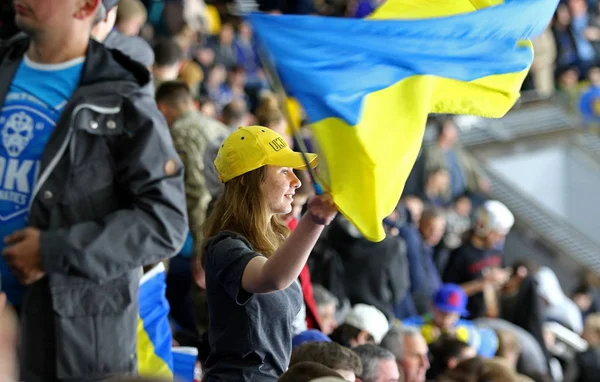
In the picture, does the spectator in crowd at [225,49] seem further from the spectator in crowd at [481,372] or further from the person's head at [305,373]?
the person's head at [305,373]

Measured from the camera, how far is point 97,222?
399 cm

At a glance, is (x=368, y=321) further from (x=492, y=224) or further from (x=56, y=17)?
(x=492, y=224)

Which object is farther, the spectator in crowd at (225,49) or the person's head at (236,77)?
the spectator in crowd at (225,49)

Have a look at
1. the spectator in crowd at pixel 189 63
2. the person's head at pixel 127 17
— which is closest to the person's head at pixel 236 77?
the spectator in crowd at pixel 189 63

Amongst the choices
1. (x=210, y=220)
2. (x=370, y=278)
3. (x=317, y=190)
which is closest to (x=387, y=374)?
(x=210, y=220)

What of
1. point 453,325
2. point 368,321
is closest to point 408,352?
point 368,321

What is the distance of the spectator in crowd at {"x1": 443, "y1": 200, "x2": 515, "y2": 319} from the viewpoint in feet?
32.8

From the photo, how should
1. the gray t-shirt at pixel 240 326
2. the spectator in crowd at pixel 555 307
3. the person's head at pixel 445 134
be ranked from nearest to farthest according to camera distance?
1. the gray t-shirt at pixel 240 326
2. the spectator in crowd at pixel 555 307
3. the person's head at pixel 445 134

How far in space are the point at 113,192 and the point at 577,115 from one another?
14.4m

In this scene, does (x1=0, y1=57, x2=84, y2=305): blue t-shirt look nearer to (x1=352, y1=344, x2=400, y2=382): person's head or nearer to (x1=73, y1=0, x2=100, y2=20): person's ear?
(x1=73, y1=0, x2=100, y2=20): person's ear

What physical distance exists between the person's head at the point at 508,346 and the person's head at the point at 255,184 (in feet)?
16.3

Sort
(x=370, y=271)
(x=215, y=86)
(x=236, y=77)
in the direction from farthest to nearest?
1. (x=236, y=77)
2. (x=215, y=86)
3. (x=370, y=271)

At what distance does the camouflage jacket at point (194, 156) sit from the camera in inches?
264

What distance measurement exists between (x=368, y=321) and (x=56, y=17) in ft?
10.8
